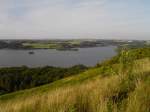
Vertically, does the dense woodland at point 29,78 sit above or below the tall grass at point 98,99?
below

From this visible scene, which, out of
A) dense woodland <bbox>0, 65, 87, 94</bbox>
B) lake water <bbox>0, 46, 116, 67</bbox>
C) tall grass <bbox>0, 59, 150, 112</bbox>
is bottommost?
lake water <bbox>0, 46, 116, 67</bbox>

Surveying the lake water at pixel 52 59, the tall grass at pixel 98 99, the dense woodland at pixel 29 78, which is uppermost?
the tall grass at pixel 98 99

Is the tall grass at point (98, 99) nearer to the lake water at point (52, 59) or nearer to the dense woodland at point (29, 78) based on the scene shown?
the dense woodland at point (29, 78)

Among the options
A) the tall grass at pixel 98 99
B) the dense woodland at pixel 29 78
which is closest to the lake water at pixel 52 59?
the dense woodland at pixel 29 78

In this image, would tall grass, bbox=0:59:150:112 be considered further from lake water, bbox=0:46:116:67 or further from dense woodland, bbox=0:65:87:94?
lake water, bbox=0:46:116:67

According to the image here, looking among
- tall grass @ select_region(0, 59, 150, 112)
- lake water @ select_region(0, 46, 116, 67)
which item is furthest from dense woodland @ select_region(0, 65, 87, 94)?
tall grass @ select_region(0, 59, 150, 112)

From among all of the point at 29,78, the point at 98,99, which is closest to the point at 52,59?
the point at 29,78

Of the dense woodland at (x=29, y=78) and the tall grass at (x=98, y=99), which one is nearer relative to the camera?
the tall grass at (x=98, y=99)

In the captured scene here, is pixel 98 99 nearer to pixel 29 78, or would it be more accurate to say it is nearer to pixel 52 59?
pixel 29 78

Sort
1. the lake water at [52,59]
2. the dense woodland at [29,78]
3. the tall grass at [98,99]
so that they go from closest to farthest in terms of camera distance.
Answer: the tall grass at [98,99], the dense woodland at [29,78], the lake water at [52,59]

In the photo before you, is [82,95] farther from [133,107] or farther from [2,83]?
[2,83]

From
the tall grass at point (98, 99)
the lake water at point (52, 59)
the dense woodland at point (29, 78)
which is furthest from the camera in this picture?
the lake water at point (52, 59)

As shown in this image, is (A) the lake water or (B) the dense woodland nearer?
(B) the dense woodland

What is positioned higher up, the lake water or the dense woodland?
the dense woodland
